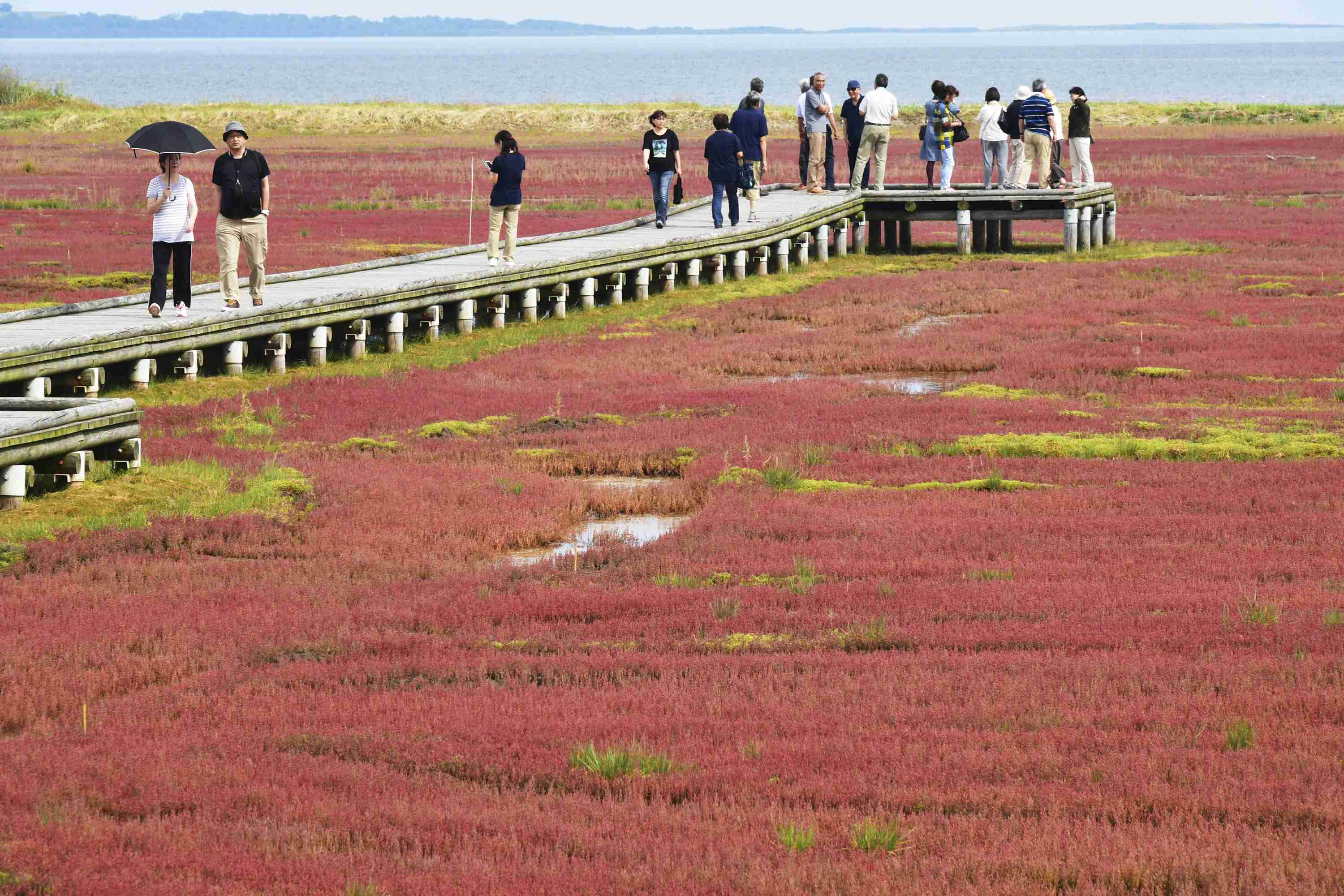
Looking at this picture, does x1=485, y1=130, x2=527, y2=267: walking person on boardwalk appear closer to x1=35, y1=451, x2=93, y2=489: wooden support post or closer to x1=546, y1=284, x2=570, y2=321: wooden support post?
x1=546, y1=284, x2=570, y2=321: wooden support post

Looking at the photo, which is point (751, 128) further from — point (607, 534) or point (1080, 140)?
point (607, 534)

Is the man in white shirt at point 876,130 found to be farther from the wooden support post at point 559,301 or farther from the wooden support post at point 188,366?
the wooden support post at point 188,366

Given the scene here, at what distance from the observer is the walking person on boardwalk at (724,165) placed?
103 feet

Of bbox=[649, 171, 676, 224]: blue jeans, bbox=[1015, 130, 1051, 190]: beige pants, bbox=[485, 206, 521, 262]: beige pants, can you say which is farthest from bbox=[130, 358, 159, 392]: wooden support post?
bbox=[1015, 130, 1051, 190]: beige pants

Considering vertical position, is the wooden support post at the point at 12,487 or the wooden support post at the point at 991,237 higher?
the wooden support post at the point at 991,237

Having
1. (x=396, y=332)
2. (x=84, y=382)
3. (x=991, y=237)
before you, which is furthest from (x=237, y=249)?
(x=991, y=237)

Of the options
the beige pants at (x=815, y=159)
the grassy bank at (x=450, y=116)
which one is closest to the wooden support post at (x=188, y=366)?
the beige pants at (x=815, y=159)

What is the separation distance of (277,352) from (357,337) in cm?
163

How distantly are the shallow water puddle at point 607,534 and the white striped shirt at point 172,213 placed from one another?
807 centimetres

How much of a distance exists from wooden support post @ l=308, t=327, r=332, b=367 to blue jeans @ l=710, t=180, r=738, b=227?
1201 centimetres

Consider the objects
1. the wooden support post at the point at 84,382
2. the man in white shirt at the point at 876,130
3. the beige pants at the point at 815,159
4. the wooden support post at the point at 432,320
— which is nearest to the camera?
the wooden support post at the point at 84,382

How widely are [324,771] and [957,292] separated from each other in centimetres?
2366

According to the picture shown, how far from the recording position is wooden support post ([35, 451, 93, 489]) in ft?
47.1

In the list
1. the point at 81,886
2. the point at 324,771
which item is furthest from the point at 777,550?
the point at 81,886
